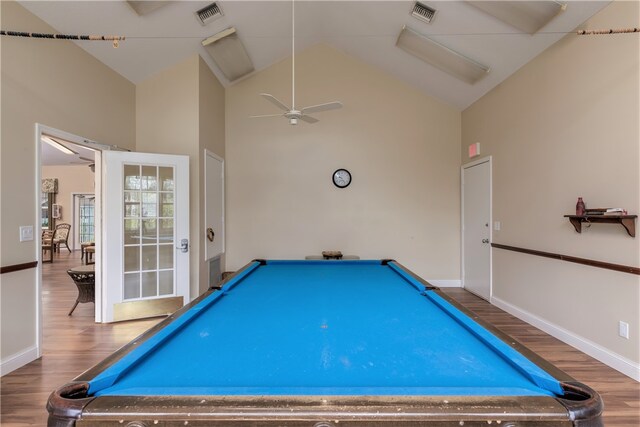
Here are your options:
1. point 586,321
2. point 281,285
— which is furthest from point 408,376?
point 586,321

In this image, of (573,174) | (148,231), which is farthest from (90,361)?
(573,174)

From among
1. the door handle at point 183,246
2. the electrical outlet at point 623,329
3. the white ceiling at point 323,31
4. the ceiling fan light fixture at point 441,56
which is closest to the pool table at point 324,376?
the electrical outlet at point 623,329

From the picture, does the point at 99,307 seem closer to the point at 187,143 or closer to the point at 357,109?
the point at 187,143

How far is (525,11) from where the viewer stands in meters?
2.80

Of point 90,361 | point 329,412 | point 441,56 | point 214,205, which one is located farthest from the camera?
point 214,205

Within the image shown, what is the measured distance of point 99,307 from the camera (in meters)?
3.41

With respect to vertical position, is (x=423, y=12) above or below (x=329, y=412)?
above

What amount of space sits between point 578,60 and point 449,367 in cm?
312

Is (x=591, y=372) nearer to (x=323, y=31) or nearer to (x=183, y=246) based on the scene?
(x=183, y=246)

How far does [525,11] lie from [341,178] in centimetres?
286

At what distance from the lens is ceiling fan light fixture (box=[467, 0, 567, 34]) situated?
2650mm

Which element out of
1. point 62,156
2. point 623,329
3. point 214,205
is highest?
point 62,156

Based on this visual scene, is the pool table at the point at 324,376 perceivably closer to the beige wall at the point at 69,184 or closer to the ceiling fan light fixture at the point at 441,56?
the ceiling fan light fixture at the point at 441,56

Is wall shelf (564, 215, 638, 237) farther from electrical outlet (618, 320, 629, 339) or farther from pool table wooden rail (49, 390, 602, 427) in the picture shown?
pool table wooden rail (49, 390, 602, 427)
